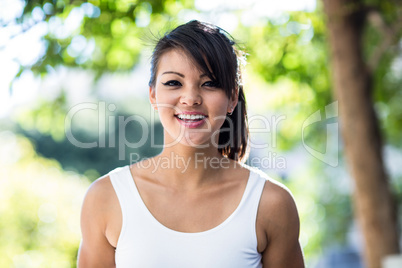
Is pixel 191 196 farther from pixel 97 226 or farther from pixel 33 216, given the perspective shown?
pixel 33 216

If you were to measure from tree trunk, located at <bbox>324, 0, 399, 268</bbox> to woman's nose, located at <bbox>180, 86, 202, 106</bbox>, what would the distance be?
14.0 ft

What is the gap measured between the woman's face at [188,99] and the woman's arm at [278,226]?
1.15 feet

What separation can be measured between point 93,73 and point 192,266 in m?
5.25

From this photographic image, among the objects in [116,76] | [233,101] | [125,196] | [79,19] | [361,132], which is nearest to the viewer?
[125,196]

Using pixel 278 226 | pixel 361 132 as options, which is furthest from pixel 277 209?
pixel 361 132

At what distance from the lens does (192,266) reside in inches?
77.9

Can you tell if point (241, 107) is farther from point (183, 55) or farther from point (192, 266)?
point (192, 266)

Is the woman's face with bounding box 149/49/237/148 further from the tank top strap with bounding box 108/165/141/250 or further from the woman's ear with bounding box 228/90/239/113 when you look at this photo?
the tank top strap with bounding box 108/165/141/250

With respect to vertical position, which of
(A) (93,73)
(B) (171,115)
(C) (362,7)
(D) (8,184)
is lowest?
(D) (8,184)

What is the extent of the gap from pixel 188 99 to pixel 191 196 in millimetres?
419

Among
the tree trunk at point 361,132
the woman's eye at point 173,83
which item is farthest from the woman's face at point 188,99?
the tree trunk at point 361,132

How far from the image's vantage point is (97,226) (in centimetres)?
211

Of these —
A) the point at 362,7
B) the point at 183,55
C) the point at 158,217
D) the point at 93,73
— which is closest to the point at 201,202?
the point at 158,217

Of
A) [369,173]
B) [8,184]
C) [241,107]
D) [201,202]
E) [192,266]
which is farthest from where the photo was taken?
[8,184]
